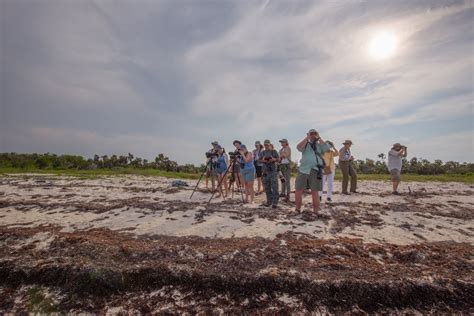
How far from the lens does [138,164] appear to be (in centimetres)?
2988

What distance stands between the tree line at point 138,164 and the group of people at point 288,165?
1639 cm

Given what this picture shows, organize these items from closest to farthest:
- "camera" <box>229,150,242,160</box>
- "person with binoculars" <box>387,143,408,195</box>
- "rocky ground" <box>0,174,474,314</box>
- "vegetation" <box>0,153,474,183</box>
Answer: "rocky ground" <box>0,174,474,314</box>
"camera" <box>229,150,242,160</box>
"person with binoculars" <box>387,143,408,195</box>
"vegetation" <box>0,153,474,183</box>

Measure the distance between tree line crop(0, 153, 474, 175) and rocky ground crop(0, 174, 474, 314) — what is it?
21.7 metres

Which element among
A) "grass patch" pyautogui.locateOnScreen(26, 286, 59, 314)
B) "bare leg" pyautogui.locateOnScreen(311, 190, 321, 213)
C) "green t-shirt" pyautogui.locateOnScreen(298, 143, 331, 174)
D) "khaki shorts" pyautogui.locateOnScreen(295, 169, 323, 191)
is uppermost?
"green t-shirt" pyautogui.locateOnScreen(298, 143, 331, 174)

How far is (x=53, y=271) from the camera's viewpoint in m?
3.59

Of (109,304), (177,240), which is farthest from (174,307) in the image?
(177,240)

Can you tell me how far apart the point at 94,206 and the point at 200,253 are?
5401 millimetres

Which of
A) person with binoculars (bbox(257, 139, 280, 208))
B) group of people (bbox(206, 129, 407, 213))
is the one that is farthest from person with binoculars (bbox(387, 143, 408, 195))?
person with binoculars (bbox(257, 139, 280, 208))

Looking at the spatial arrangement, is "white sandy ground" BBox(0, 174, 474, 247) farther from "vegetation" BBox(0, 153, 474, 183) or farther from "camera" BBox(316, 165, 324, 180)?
"vegetation" BBox(0, 153, 474, 183)

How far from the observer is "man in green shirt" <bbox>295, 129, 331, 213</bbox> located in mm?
6109

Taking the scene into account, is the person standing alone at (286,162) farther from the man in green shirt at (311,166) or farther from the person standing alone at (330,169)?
the man in green shirt at (311,166)

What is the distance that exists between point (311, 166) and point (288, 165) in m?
2.68

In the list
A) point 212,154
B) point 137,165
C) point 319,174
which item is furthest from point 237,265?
point 137,165

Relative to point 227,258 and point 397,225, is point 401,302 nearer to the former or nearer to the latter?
point 227,258
